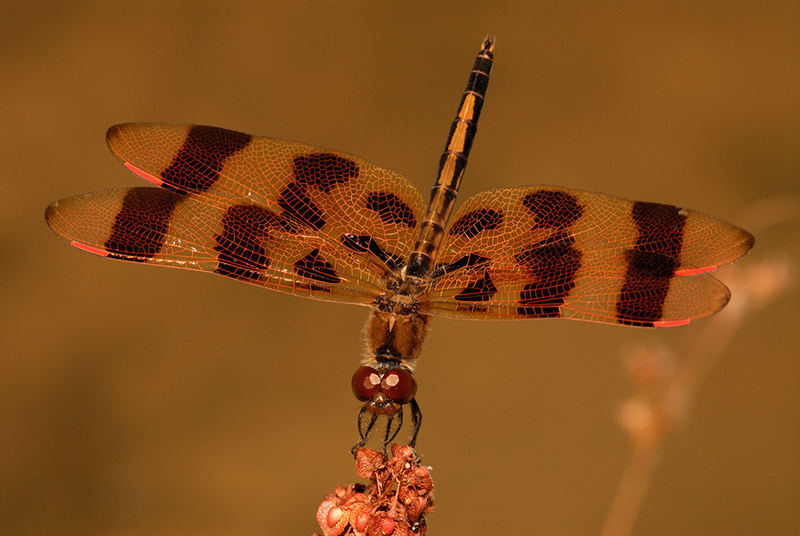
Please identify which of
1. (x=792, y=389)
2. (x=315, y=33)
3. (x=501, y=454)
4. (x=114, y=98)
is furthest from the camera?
(x=315, y=33)

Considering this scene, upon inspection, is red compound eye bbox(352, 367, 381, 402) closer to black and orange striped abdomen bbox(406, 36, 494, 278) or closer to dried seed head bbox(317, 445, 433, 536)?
dried seed head bbox(317, 445, 433, 536)

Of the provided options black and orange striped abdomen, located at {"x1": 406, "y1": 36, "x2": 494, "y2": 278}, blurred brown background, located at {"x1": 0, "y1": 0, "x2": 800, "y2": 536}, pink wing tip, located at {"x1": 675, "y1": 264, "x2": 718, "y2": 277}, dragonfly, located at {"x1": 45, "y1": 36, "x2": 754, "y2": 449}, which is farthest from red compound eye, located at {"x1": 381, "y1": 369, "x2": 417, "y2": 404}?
blurred brown background, located at {"x1": 0, "y1": 0, "x2": 800, "y2": 536}

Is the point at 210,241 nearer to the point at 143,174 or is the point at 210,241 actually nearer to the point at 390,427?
the point at 143,174

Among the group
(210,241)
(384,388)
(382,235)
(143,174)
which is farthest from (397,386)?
(143,174)

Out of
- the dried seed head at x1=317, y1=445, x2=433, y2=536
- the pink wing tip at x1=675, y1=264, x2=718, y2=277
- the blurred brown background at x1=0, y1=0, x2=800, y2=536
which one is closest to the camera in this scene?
the dried seed head at x1=317, y1=445, x2=433, y2=536

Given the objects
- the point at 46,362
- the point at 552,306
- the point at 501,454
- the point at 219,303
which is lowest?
the point at 46,362

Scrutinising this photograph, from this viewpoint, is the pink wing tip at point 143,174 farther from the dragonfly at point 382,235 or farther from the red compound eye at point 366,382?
the red compound eye at point 366,382

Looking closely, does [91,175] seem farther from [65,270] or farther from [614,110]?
[614,110]

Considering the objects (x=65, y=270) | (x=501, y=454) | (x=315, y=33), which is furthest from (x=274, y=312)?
(x=315, y=33)
